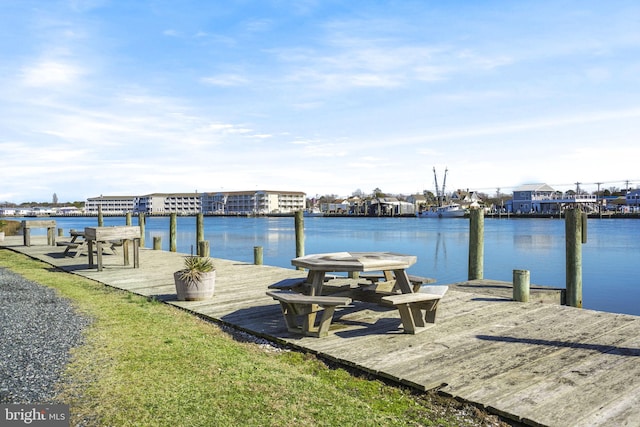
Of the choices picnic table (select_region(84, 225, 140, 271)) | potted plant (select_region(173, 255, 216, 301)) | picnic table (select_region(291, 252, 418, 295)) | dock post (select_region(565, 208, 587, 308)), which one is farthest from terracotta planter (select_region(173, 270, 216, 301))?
dock post (select_region(565, 208, 587, 308))

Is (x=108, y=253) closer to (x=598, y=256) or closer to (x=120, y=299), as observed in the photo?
(x=120, y=299)

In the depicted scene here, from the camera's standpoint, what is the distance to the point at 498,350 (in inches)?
220

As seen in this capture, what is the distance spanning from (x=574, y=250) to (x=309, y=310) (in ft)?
23.5

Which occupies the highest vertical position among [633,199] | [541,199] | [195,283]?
[541,199]

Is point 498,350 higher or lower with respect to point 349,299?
lower

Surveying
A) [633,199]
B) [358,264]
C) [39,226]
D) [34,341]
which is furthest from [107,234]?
[633,199]

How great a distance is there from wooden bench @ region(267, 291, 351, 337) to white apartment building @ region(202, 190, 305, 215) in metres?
165

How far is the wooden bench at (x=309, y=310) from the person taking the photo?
19.8 ft

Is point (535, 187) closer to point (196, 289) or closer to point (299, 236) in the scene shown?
point (299, 236)

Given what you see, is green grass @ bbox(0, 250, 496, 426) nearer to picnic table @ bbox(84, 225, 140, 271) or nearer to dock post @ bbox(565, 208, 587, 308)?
picnic table @ bbox(84, 225, 140, 271)

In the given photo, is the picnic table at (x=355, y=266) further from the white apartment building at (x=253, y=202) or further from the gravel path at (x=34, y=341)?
the white apartment building at (x=253, y=202)

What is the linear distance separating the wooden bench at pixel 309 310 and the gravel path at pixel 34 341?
264cm

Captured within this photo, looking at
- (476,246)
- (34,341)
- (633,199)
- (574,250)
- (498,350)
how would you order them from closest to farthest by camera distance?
(498,350), (34,341), (574,250), (476,246), (633,199)

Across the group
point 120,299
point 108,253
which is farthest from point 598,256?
point 120,299
